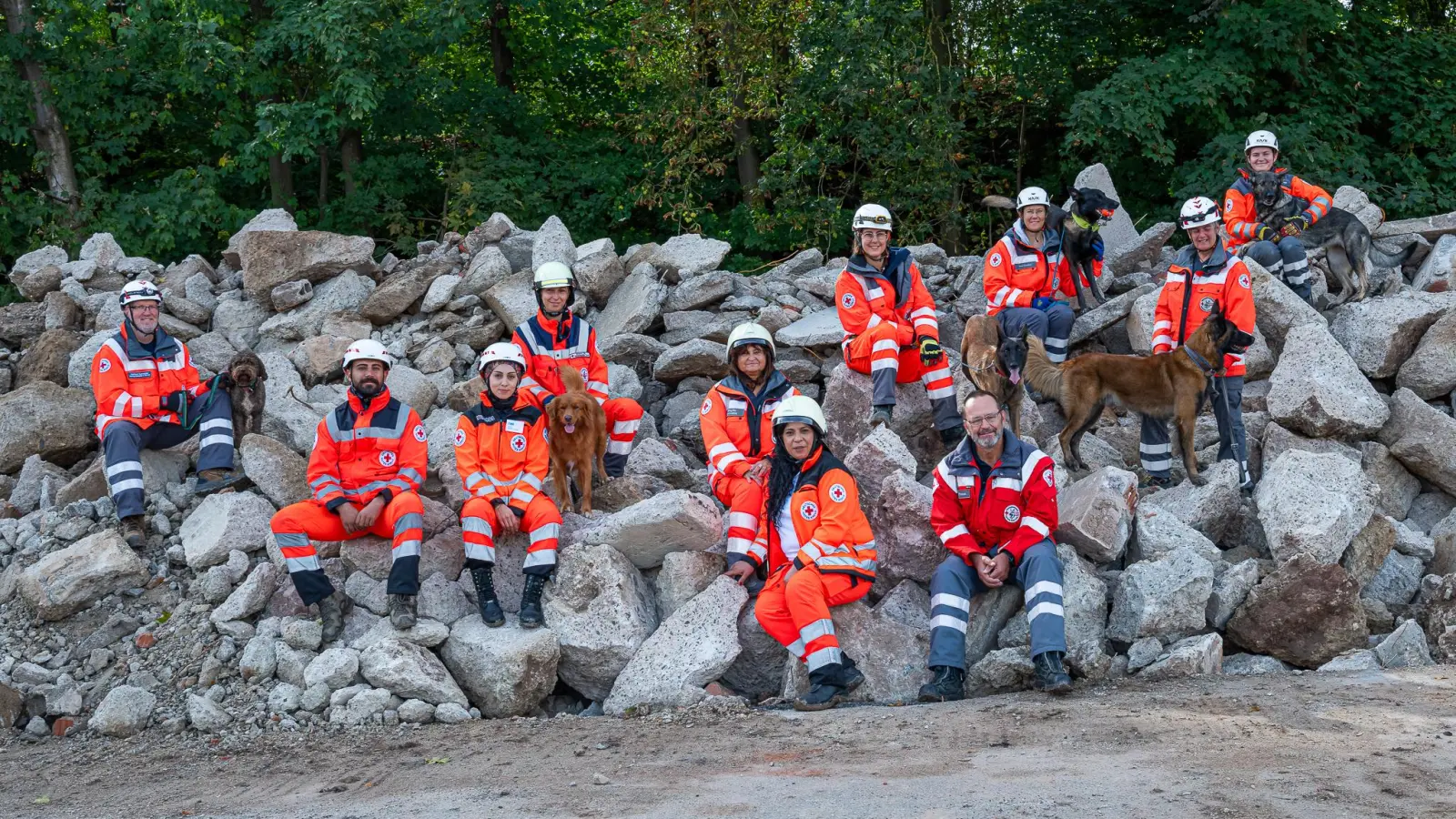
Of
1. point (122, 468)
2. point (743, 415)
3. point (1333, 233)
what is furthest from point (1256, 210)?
point (122, 468)

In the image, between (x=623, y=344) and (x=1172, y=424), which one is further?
(x=623, y=344)

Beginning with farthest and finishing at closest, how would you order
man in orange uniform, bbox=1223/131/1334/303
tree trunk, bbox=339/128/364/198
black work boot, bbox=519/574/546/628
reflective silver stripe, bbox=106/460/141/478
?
tree trunk, bbox=339/128/364/198
man in orange uniform, bbox=1223/131/1334/303
reflective silver stripe, bbox=106/460/141/478
black work boot, bbox=519/574/546/628

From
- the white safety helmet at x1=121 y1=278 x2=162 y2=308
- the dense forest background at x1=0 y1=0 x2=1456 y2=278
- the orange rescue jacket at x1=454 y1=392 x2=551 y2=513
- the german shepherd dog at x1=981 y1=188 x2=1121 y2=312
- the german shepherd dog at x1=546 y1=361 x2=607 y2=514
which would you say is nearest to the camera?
the orange rescue jacket at x1=454 y1=392 x2=551 y2=513

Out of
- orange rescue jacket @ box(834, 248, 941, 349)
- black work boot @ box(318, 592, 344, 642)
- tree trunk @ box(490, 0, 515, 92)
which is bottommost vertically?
black work boot @ box(318, 592, 344, 642)

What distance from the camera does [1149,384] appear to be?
9.37m

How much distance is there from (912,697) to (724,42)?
11.0m

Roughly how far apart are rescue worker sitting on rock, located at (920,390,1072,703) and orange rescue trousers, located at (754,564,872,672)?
514mm

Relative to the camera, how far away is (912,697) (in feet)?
24.3

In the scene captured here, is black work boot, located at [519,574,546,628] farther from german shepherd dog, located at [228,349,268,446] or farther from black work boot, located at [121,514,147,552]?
german shepherd dog, located at [228,349,268,446]

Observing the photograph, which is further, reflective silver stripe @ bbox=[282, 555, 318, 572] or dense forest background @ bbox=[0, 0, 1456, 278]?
dense forest background @ bbox=[0, 0, 1456, 278]

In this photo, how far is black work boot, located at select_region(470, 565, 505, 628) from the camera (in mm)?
7996

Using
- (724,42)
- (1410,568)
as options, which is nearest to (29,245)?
(724,42)

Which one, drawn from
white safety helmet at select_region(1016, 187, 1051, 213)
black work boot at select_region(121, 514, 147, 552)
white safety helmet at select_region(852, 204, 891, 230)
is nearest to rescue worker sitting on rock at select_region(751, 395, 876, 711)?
white safety helmet at select_region(852, 204, 891, 230)

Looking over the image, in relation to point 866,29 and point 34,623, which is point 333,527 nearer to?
point 34,623
